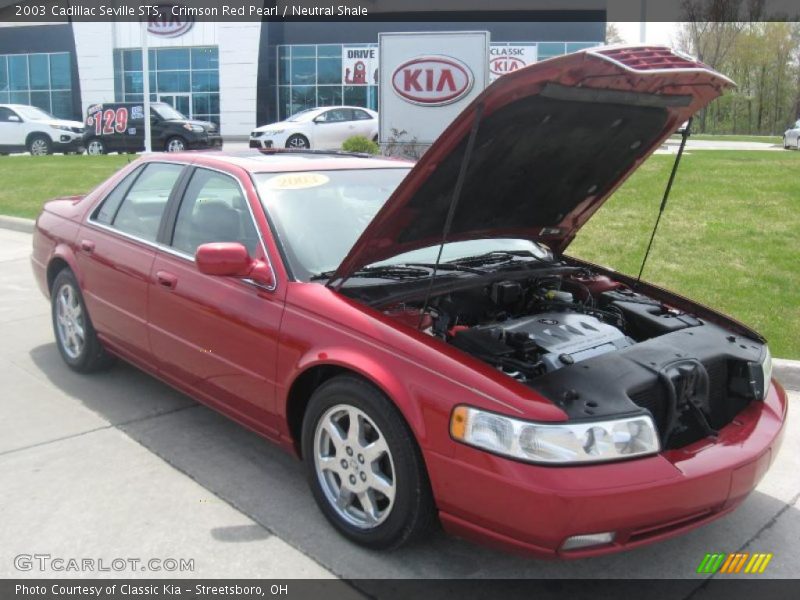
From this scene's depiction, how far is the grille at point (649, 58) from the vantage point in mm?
2504

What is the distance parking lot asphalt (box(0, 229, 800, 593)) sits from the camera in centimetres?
299

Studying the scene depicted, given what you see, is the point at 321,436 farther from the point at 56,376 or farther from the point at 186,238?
the point at 56,376

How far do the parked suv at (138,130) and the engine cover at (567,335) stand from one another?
20070 millimetres

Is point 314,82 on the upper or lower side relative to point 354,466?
upper

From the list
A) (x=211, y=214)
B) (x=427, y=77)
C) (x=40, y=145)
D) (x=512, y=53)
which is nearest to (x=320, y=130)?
(x=427, y=77)

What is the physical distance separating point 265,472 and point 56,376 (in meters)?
2.13

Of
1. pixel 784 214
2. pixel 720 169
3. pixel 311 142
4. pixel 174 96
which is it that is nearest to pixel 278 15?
pixel 174 96

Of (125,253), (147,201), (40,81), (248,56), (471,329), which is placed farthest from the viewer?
(40,81)

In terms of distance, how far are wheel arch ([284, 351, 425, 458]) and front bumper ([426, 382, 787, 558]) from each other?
18 centimetres

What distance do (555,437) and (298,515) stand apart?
134 cm

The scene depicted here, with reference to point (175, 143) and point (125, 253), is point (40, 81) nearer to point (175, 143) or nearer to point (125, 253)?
point (175, 143)

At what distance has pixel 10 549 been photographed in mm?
3035

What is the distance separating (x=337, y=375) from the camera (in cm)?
312

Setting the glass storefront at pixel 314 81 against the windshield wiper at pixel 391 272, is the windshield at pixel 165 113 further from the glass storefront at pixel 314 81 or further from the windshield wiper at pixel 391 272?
the windshield wiper at pixel 391 272
